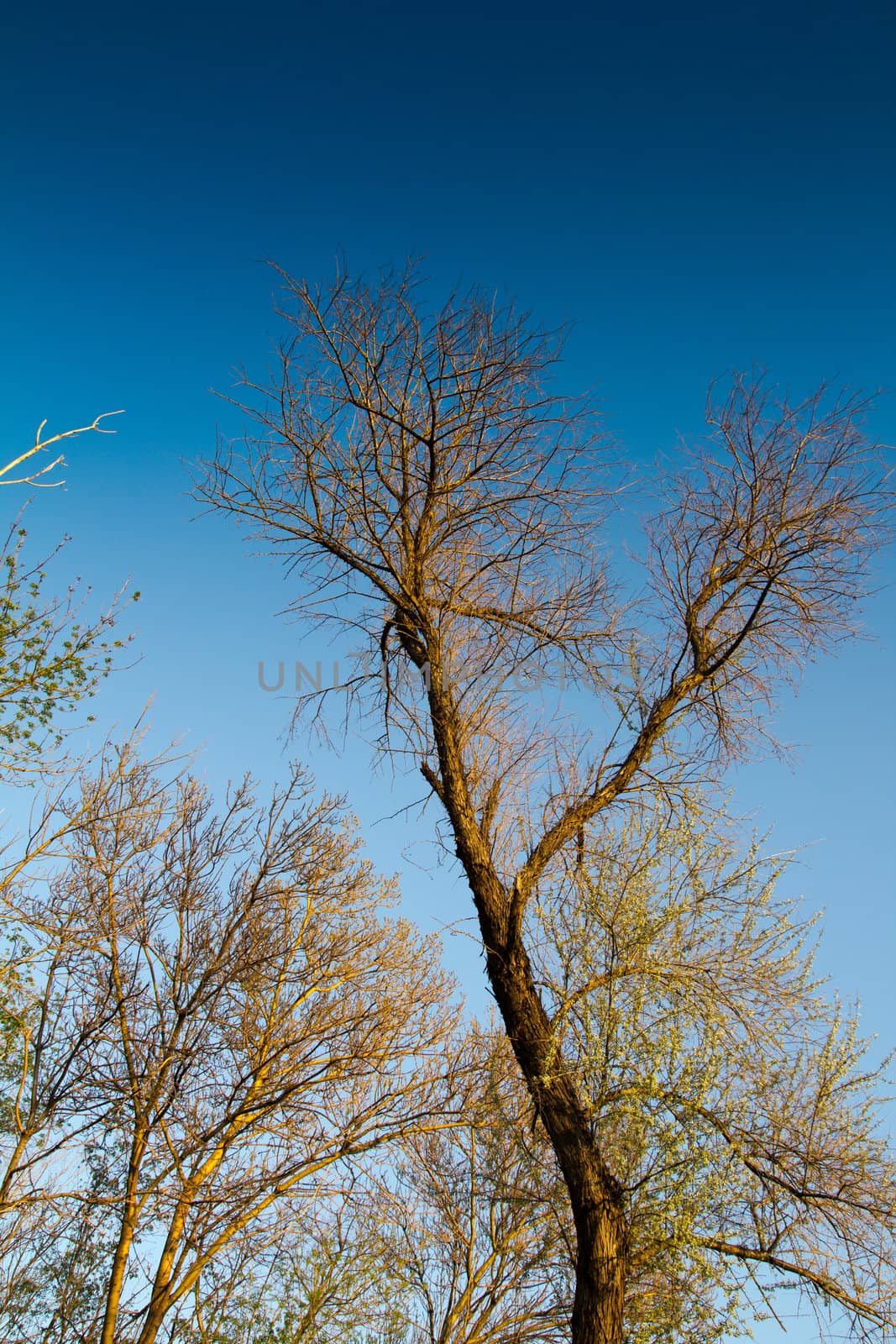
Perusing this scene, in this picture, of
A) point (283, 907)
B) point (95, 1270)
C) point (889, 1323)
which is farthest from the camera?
point (283, 907)

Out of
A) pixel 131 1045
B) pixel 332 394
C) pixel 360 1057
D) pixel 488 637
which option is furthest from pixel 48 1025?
pixel 332 394

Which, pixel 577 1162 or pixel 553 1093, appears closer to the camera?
pixel 577 1162

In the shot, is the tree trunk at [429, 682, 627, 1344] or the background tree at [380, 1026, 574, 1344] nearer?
the tree trunk at [429, 682, 627, 1344]

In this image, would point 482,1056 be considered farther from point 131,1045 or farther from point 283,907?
point 131,1045

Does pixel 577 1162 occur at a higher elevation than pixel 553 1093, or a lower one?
lower

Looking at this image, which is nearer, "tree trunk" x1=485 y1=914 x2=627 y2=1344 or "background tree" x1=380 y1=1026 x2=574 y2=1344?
"tree trunk" x1=485 y1=914 x2=627 y2=1344

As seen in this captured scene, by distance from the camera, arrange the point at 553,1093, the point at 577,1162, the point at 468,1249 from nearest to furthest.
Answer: the point at 577,1162 < the point at 553,1093 < the point at 468,1249

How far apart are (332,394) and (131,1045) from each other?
253 inches

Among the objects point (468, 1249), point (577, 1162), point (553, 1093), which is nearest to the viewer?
point (577, 1162)

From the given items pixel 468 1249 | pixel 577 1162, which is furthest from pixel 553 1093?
pixel 468 1249

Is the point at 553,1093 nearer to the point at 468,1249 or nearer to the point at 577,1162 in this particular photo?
the point at 577,1162

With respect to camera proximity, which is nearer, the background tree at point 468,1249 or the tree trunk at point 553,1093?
the tree trunk at point 553,1093

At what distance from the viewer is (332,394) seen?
5.77 meters

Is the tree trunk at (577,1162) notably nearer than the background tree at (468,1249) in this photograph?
Yes
